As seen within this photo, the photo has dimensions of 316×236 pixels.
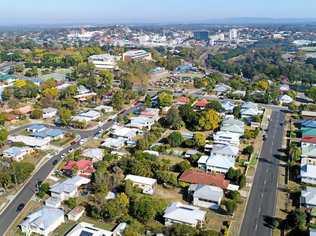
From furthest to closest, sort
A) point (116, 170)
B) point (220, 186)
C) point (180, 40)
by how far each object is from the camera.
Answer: point (180, 40), point (116, 170), point (220, 186)

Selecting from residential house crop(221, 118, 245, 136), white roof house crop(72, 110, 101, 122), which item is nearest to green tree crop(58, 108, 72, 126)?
white roof house crop(72, 110, 101, 122)

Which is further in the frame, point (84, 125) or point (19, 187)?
point (84, 125)

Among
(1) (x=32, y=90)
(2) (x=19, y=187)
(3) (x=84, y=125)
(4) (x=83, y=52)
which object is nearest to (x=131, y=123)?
(3) (x=84, y=125)

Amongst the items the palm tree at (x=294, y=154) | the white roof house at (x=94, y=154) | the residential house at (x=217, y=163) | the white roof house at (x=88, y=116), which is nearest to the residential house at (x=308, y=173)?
the palm tree at (x=294, y=154)

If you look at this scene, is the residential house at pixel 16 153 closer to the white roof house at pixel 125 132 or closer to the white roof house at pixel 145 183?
the white roof house at pixel 125 132

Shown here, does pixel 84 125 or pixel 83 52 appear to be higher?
pixel 83 52

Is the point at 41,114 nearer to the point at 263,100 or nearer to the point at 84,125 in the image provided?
the point at 84,125

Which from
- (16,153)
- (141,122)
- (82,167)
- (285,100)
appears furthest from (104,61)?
(82,167)

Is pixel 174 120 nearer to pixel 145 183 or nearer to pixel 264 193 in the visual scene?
pixel 145 183

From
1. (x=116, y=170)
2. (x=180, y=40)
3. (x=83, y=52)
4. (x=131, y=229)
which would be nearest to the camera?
(x=131, y=229)
